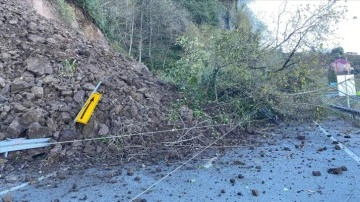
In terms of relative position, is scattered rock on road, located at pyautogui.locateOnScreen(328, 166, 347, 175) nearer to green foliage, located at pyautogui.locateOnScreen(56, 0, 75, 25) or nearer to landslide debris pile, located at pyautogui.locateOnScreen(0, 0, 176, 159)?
landslide debris pile, located at pyautogui.locateOnScreen(0, 0, 176, 159)

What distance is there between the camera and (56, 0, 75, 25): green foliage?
46.5 feet

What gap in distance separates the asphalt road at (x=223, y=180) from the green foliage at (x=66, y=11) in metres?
8.42

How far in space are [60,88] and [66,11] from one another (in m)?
6.60

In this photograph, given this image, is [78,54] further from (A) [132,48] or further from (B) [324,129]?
(A) [132,48]

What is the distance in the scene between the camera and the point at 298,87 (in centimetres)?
1105

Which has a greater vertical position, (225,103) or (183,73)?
(183,73)

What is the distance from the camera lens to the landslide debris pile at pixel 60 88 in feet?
25.1

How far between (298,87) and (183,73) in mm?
3455

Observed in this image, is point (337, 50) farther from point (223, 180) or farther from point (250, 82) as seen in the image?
point (223, 180)

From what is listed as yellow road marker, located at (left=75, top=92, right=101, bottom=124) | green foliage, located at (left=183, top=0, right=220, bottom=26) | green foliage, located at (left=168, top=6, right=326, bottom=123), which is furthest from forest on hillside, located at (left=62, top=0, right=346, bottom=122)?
green foliage, located at (left=183, top=0, right=220, bottom=26)

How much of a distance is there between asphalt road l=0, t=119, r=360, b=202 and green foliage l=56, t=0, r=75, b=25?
8.42 metres

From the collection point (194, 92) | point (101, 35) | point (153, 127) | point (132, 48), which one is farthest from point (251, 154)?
point (132, 48)

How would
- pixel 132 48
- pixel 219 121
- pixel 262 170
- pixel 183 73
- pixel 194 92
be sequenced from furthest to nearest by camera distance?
1. pixel 132 48
2. pixel 183 73
3. pixel 194 92
4. pixel 219 121
5. pixel 262 170

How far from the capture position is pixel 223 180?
19.4 ft
